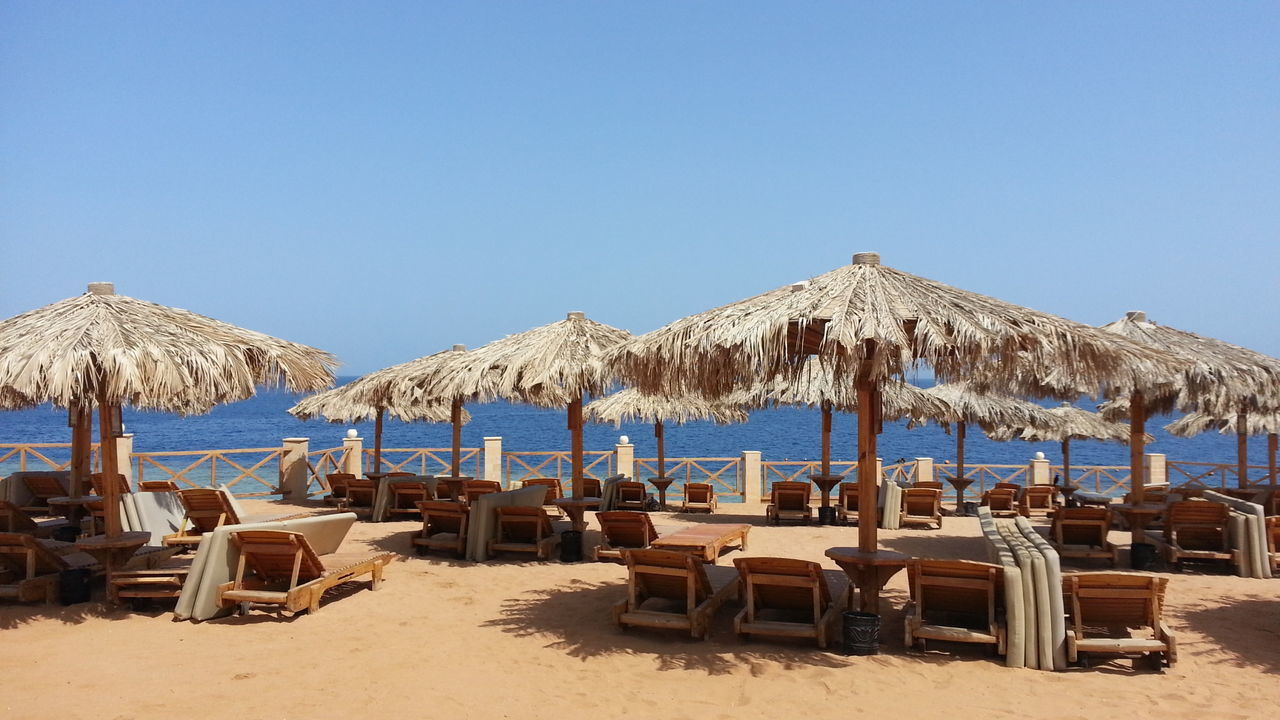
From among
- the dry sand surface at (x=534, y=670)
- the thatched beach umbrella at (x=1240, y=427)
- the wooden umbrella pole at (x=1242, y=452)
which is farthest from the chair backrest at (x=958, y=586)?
the thatched beach umbrella at (x=1240, y=427)

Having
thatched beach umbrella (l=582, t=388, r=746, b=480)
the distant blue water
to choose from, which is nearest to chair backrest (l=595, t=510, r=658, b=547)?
thatched beach umbrella (l=582, t=388, r=746, b=480)

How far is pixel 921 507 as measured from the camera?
12.4 m

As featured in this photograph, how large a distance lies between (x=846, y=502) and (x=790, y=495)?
38.8 inches

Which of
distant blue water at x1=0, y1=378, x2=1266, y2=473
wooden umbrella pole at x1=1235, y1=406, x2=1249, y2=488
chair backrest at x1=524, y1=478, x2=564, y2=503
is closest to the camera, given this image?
chair backrest at x1=524, y1=478, x2=564, y2=503

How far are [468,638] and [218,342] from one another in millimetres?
3398

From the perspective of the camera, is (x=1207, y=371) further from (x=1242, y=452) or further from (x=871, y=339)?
(x=1242, y=452)

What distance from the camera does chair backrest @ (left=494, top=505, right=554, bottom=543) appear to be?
9.19m

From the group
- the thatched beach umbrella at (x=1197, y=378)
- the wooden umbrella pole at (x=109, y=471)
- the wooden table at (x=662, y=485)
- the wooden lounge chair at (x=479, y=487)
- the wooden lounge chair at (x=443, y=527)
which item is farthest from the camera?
the wooden table at (x=662, y=485)

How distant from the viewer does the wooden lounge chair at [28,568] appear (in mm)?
6832

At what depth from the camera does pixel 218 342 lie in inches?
289

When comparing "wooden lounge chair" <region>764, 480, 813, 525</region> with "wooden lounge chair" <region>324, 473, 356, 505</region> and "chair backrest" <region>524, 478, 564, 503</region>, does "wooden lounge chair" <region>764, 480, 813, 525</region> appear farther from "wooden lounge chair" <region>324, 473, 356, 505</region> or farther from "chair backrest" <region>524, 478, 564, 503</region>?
"wooden lounge chair" <region>324, 473, 356, 505</region>

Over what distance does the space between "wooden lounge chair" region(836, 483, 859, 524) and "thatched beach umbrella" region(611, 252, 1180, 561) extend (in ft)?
20.1

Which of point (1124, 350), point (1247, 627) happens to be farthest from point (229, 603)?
point (1247, 627)

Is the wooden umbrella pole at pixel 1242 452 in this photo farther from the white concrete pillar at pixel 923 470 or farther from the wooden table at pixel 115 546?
the wooden table at pixel 115 546
